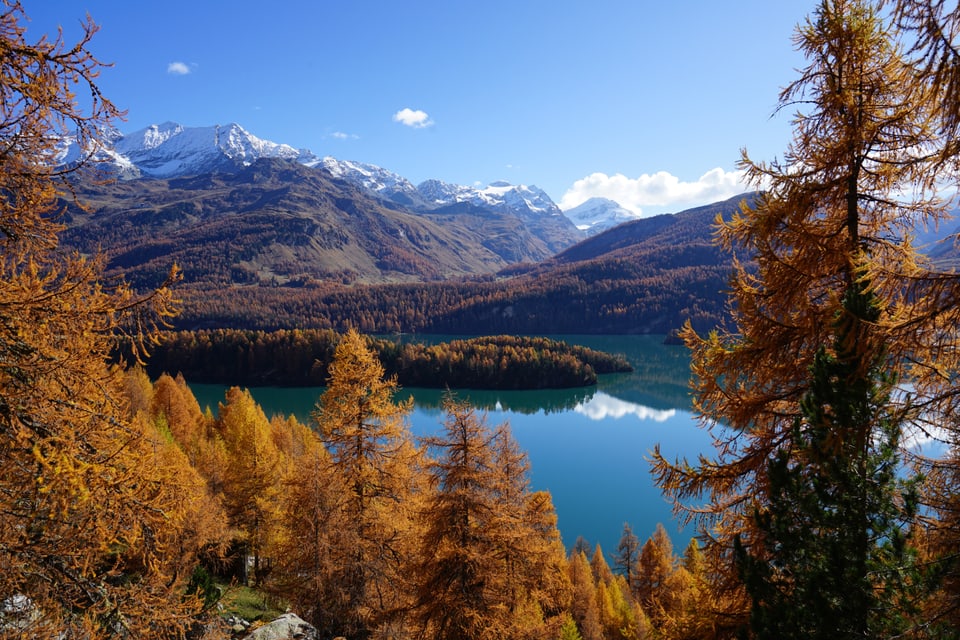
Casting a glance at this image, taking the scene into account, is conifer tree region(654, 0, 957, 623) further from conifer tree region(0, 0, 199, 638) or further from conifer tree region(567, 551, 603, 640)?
conifer tree region(567, 551, 603, 640)

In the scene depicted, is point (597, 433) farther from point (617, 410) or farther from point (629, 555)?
point (629, 555)

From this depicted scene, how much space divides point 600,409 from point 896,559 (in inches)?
3033

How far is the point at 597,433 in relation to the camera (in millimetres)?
64938

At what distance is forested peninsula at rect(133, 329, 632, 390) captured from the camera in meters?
97.8

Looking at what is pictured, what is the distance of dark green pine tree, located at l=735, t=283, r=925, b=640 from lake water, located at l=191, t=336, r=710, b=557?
1087 cm

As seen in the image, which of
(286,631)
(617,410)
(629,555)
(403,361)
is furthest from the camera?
(403,361)

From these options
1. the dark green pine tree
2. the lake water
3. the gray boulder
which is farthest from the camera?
the lake water

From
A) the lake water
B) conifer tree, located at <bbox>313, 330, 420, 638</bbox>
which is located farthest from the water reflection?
conifer tree, located at <bbox>313, 330, 420, 638</bbox>

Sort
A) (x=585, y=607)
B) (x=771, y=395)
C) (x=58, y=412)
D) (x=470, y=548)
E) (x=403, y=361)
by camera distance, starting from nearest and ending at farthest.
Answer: (x=58, y=412) < (x=771, y=395) < (x=470, y=548) < (x=585, y=607) < (x=403, y=361)

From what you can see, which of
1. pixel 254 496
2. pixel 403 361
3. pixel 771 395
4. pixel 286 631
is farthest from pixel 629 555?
pixel 403 361

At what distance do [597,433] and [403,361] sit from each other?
4851cm

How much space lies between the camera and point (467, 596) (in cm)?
1070

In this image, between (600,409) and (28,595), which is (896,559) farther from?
(600,409)

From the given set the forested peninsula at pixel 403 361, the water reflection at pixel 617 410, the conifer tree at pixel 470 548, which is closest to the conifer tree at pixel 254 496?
the conifer tree at pixel 470 548
